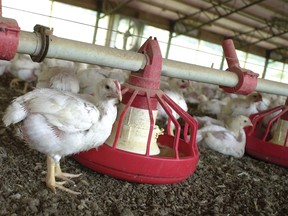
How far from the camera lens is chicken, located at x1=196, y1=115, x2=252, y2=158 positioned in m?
3.81

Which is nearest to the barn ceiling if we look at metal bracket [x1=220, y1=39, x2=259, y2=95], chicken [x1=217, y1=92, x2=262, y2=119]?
chicken [x1=217, y1=92, x2=262, y2=119]

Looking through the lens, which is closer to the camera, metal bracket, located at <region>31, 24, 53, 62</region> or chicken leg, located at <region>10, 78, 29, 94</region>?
metal bracket, located at <region>31, 24, 53, 62</region>

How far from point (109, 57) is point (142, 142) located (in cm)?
65

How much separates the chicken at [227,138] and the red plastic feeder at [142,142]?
4.04 feet

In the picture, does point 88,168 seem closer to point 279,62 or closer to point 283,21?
point 283,21

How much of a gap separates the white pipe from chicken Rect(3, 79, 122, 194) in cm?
20

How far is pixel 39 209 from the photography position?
1.95 metres

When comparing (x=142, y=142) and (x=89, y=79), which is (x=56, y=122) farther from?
(x=89, y=79)

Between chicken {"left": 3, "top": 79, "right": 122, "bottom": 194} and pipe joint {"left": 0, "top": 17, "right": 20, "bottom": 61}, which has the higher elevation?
pipe joint {"left": 0, "top": 17, "right": 20, "bottom": 61}

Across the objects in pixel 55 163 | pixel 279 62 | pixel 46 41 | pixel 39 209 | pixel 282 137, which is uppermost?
pixel 279 62

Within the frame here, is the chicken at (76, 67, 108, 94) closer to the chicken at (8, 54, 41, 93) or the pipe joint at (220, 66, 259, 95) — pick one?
the chicken at (8, 54, 41, 93)

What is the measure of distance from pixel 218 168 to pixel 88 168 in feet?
3.93

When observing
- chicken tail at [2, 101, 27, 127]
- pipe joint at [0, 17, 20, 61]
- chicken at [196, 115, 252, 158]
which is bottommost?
chicken at [196, 115, 252, 158]

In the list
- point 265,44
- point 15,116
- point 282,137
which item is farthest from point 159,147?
point 265,44
